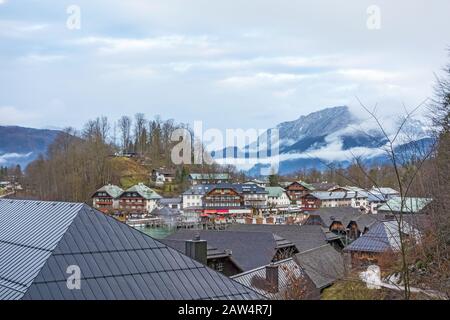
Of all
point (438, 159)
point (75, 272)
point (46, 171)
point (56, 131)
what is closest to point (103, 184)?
point (46, 171)

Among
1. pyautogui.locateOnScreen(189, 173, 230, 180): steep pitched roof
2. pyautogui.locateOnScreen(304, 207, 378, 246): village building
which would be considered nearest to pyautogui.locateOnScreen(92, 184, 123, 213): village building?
pyautogui.locateOnScreen(189, 173, 230, 180): steep pitched roof

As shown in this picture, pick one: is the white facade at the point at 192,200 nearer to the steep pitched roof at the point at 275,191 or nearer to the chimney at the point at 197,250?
the steep pitched roof at the point at 275,191

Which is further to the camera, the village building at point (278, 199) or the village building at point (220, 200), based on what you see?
the village building at point (278, 199)

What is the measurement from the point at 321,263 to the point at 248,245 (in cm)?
477

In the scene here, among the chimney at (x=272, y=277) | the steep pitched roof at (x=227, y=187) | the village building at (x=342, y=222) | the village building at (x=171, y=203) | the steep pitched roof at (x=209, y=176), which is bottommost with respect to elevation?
the village building at (x=171, y=203)

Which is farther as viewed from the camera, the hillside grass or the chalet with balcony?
the hillside grass

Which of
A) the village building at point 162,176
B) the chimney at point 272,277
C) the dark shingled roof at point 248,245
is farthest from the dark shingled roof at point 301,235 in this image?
the village building at point 162,176

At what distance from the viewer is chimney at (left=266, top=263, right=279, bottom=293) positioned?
2098cm

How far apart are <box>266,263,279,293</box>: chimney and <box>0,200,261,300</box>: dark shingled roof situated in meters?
10.3

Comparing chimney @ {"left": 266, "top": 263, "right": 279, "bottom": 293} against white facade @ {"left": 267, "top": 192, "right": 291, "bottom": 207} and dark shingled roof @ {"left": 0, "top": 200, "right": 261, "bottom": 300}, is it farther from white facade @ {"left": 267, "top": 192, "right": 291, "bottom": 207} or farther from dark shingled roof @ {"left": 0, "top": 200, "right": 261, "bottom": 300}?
white facade @ {"left": 267, "top": 192, "right": 291, "bottom": 207}

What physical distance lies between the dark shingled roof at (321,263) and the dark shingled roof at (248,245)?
6.66 ft

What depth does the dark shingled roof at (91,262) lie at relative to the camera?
852 centimetres
